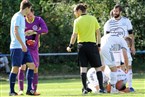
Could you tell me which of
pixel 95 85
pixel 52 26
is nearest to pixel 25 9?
pixel 95 85

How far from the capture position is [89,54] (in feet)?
45.4

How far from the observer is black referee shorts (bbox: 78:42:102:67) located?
13812 millimetres

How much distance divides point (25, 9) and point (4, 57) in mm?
15457

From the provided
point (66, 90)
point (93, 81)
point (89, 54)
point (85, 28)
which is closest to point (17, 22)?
point (85, 28)

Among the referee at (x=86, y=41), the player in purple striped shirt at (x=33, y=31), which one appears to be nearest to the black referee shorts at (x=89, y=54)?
the referee at (x=86, y=41)

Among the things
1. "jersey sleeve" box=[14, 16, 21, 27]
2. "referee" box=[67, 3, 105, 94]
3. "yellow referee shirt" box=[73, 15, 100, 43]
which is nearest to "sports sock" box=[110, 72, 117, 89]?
"referee" box=[67, 3, 105, 94]

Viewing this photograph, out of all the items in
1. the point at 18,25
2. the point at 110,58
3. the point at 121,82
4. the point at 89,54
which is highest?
the point at 18,25

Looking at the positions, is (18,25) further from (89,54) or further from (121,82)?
(121,82)

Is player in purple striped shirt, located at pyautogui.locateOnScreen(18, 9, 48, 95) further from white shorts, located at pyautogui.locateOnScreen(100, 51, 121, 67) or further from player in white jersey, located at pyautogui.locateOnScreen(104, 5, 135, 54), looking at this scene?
player in white jersey, located at pyautogui.locateOnScreen(104, 5, 135, 54)

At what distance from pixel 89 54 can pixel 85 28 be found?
0.64 m

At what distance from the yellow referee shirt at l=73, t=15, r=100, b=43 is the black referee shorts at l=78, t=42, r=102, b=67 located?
121 mm

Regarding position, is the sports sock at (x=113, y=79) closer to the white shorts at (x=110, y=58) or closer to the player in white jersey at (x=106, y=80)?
the player in white jersey at (x=106, y=80)

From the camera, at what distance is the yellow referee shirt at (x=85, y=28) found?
13898 millimetres

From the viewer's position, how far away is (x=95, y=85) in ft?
47.5
